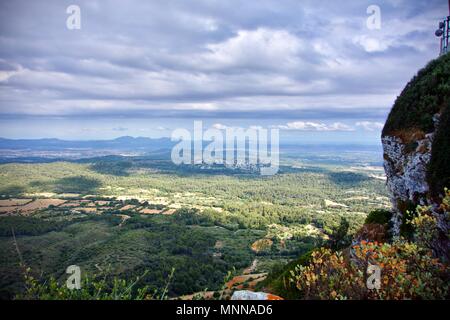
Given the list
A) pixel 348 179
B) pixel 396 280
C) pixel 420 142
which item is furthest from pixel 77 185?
pixel 396 280

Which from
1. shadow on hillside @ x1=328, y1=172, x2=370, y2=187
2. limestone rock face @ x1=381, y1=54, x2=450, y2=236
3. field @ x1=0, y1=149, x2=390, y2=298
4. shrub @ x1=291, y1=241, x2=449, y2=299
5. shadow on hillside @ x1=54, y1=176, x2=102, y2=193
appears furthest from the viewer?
shadow on hillside @ x1=328, y1=172, x2=370, y2=187

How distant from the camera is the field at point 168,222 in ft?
172

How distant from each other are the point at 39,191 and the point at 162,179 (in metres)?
70.4

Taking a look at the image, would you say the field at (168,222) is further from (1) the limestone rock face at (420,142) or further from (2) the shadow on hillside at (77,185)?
(1) the limestone rock face at (420,142)

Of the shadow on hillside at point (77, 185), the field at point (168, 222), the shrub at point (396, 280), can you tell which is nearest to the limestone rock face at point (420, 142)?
the shrub at point (396, 280)

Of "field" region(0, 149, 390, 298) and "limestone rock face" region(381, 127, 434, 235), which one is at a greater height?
"limestone rock face" region(381, 127, 434, 235)

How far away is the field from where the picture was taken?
5228 cm

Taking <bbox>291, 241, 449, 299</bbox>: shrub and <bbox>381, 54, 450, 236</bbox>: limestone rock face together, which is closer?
<bbox>291, 241, 449, 299</bbox>: shrub

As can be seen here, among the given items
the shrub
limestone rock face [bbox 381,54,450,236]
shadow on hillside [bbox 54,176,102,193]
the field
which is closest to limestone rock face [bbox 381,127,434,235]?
limestone rock face [bbox 381,54,450,236]

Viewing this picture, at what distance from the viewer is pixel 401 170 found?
1714cm

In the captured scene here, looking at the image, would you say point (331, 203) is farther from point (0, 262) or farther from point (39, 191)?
point (39, 191)

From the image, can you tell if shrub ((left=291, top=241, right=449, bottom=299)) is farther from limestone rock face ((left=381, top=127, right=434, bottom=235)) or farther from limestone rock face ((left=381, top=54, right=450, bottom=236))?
limestone rock face ((left=381, top=127, right=434, bottom=235))
